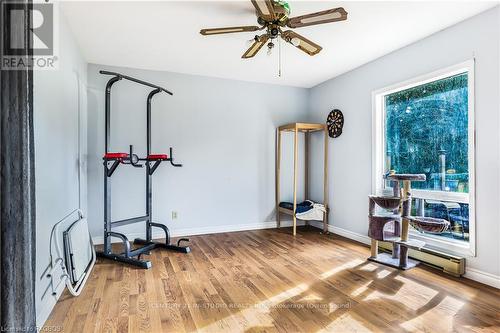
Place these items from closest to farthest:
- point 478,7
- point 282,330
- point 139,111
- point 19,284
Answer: point 19,284 < point 282,330 < point 478,7 < point 139,111

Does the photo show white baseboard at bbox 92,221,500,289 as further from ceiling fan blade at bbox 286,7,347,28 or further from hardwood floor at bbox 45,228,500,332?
ceiling fan blade at bbox 286,7,347,28

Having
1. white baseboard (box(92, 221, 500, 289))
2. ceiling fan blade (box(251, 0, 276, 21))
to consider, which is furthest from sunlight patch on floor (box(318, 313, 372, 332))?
ceiling fan blade (box(251, 0, 276, 21))

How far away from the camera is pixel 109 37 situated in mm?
3070

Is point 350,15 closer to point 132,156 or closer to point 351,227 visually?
point 132,156

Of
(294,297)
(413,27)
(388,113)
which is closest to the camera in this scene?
(294,297)

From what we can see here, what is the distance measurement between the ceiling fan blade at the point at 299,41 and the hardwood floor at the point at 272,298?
214 centimetres

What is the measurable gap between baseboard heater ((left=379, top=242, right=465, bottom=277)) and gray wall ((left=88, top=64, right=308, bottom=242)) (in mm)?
2259

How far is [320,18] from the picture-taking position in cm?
217

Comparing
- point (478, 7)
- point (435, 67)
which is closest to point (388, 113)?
point (435, 67)

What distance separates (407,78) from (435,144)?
834mm

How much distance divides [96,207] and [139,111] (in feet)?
4.78

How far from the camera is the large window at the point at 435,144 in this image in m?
2.80

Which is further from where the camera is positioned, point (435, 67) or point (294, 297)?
point (435, 67)

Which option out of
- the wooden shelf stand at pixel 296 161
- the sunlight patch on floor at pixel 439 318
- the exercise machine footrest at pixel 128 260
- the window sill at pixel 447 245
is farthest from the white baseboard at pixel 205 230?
the sunlight patch on floor at pixel 439 318
